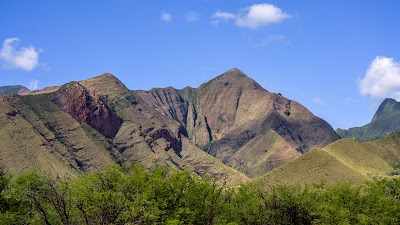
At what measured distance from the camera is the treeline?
3794 centimetres

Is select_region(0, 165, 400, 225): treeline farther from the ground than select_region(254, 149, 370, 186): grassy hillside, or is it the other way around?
select_region(254, 149, 370, 186): grassy hillside

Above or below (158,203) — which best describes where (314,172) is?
above

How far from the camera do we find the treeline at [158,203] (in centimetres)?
3794

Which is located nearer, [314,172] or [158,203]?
[158,203]

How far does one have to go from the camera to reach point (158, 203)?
44531 mm

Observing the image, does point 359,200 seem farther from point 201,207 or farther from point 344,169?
point 344,169

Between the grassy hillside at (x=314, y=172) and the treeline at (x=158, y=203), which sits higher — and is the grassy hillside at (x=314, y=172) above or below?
above

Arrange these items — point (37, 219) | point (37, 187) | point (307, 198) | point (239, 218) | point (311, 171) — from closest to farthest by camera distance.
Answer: point (37, 219) → point (37, 187) → point (239, 218) → point (307, 198) → point (311, 171)

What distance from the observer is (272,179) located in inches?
7195

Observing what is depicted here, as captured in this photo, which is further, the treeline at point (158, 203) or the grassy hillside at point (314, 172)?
the grassy hillside at point (314, 172)

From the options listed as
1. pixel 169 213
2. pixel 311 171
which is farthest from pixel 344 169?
pixel 169 213

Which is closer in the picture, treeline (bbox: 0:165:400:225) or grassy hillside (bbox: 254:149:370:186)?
treeline (bbox: 0:165:400:225)

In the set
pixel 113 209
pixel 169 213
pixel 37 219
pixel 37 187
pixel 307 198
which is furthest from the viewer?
pixel 307 198

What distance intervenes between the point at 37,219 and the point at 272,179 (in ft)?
494
